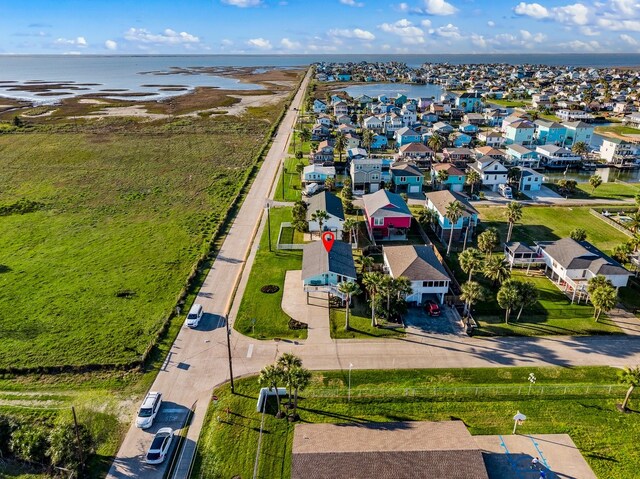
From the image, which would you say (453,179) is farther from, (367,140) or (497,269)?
(497,269)

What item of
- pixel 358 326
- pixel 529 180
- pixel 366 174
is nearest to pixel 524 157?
pixel 529 180

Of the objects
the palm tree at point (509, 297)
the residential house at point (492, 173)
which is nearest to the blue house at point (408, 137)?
the residential house at point (492, 173)

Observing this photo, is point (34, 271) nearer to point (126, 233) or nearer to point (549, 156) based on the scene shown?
point (126, 233)

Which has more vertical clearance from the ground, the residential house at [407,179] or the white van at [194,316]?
the residential house at [407,179]

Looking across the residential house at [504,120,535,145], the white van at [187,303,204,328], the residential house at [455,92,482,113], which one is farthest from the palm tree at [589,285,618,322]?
the residential house at [455,92,482,113]

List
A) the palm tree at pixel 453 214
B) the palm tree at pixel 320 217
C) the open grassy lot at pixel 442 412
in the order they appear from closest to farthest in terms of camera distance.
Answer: the open grassy lot at pixel 442 412 → the palm tree at pixel 453 214 → the palm tree at pixel 320 217

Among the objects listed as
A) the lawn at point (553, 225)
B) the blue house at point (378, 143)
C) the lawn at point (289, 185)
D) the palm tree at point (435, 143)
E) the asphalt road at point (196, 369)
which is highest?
the palm tree at point (435, 143)

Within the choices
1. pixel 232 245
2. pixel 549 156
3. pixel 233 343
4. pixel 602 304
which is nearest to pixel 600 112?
pixel 549 156

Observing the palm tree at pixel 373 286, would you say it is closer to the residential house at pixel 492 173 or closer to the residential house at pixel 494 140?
the residential house at pixel 492 173
